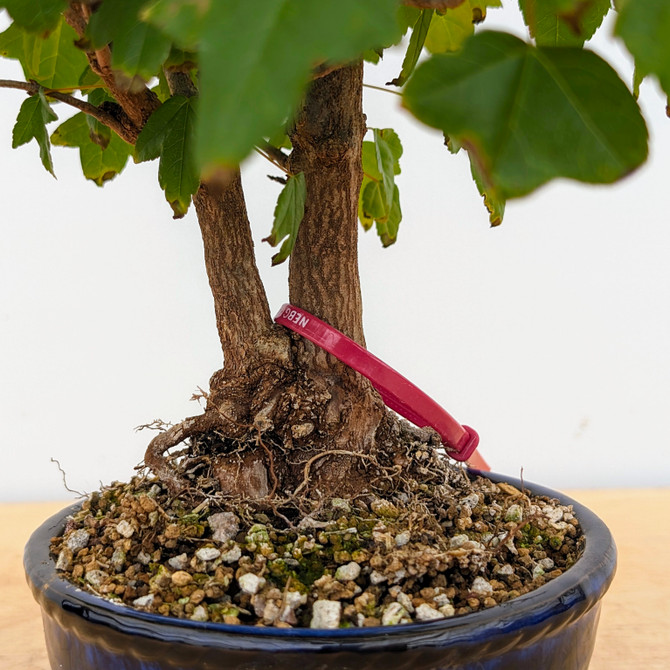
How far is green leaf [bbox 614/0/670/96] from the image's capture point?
0.72 ft

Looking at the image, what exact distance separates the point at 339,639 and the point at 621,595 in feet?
1.77

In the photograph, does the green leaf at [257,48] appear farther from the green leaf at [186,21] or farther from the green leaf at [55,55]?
the green leaf at [55,55]

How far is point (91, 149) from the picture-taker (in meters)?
0.66

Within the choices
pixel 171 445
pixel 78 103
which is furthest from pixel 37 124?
pixel 171 445

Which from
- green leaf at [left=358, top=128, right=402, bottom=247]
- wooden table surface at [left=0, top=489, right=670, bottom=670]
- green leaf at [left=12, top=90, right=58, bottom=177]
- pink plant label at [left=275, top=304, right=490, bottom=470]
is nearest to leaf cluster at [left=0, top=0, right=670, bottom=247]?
green leaf at [left=12, top=90, right=58, bottom=177]

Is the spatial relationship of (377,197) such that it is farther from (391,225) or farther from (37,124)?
(37,124)

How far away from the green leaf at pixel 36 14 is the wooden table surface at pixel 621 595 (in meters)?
0.55

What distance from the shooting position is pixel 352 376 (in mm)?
562

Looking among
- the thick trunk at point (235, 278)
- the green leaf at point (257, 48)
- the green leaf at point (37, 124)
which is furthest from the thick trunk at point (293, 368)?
the green leaf at point (257, 48)

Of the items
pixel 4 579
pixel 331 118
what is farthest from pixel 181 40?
pixel 4 579

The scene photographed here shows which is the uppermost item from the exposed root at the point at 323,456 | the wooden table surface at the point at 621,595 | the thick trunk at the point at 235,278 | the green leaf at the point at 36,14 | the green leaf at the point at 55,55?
the green leaf at the point at 55,55

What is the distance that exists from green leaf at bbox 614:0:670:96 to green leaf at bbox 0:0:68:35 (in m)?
0.26

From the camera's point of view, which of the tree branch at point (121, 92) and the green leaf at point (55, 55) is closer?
the tree branch at point (121, 92)

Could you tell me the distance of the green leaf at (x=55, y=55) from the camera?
1.89ft
